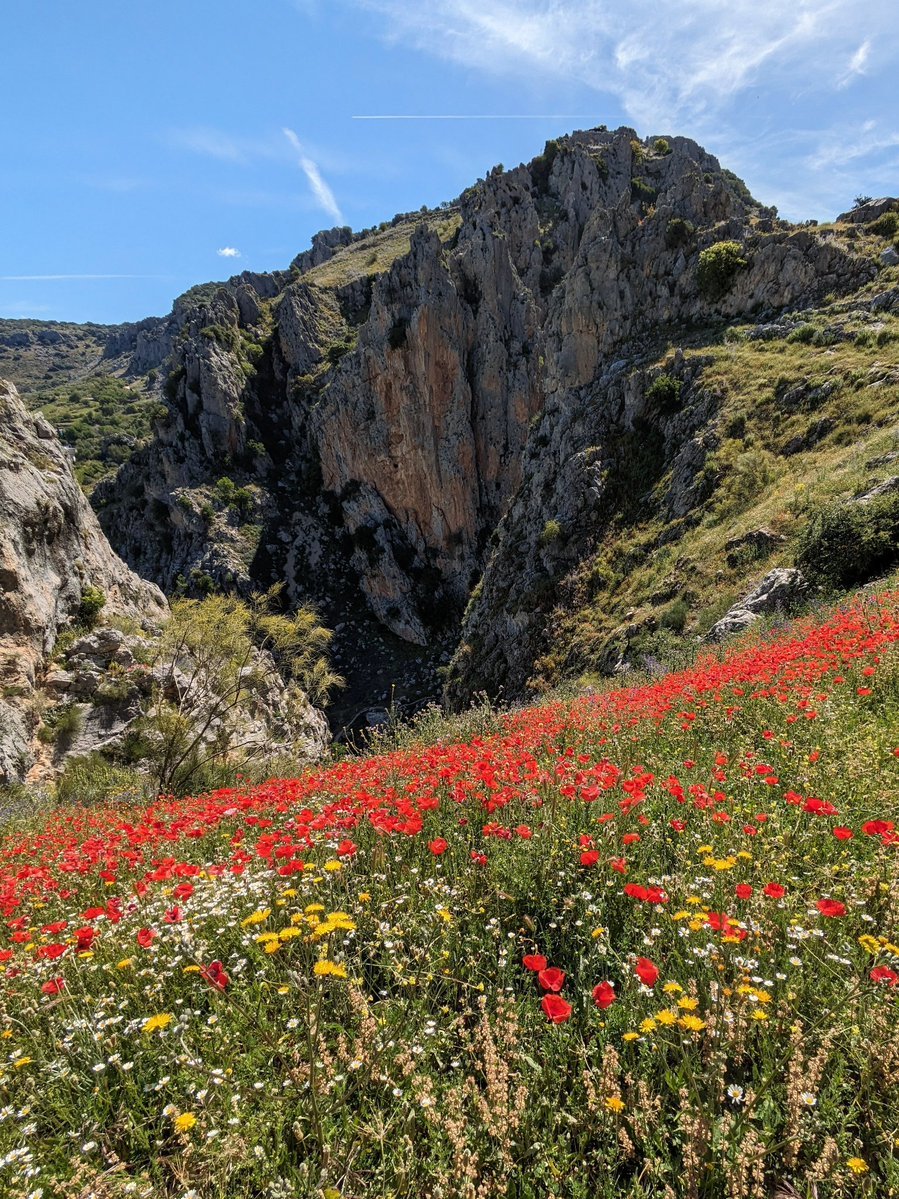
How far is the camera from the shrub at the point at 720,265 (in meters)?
28.0

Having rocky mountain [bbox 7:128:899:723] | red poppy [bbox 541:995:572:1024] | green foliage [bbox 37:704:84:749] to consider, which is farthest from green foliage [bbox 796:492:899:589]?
green foliage [bbox 37:704:84:749]

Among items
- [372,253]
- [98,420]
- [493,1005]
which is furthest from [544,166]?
[493,1005]

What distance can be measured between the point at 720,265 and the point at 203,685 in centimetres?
3235

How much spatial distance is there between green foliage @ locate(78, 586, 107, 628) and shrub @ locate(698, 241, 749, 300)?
110ft

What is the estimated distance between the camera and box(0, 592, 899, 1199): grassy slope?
181cm

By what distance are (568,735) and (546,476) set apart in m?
28.1

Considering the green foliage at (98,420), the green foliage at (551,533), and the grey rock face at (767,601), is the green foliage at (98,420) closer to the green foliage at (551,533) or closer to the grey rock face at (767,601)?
the green foliage at (551,533)

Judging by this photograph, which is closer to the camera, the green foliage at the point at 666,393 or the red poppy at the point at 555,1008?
the red poppy at the point at 555,1008

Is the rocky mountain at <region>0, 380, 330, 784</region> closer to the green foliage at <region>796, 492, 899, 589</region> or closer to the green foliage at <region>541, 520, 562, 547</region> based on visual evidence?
the green foliage at <region>541, 520, 562, 547</region>

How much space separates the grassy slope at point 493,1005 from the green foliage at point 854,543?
10.6m

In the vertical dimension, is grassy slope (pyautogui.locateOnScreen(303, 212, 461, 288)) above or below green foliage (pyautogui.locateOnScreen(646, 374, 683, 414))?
above

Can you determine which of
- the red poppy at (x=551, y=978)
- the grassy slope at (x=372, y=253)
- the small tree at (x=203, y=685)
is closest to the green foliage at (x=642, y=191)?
the grassy slope at (x=372, y=253)

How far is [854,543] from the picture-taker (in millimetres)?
12867

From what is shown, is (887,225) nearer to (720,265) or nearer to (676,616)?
(720,265)
